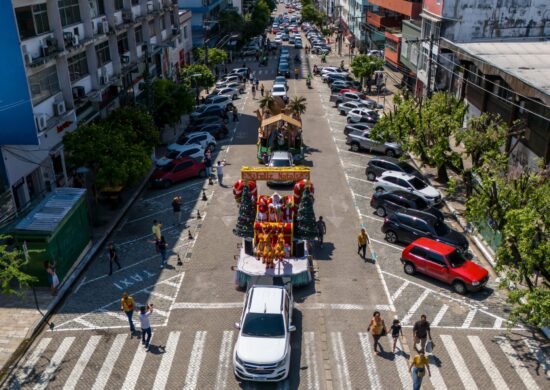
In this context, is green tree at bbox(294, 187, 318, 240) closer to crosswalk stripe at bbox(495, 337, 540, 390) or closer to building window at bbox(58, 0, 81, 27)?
crosswalk stripe at bbox(495, 337, 540, 390)

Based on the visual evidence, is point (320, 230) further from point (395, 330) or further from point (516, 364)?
point (516, 364)

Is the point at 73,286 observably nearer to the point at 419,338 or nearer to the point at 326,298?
the point at 326,298

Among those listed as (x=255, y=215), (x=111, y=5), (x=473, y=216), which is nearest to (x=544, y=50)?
(x=473, y=216)

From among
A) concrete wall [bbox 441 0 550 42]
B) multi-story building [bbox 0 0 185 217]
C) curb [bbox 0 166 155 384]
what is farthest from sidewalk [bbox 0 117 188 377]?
concrete wall [bbox 441 0 550 42]

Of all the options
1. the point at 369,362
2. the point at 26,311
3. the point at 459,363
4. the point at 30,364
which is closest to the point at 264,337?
the point at 369,362

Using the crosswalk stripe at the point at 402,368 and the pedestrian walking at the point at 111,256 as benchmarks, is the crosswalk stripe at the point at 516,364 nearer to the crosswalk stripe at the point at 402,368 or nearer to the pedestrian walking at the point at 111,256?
the crosswalk stripe at the point at 402,368
